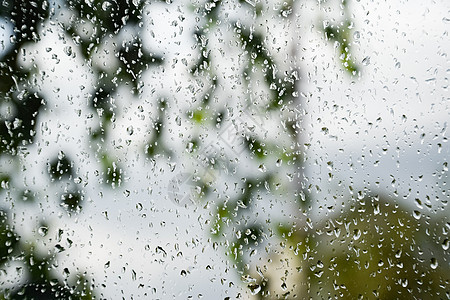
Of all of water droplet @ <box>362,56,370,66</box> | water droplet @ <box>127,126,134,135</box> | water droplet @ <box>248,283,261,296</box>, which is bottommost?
water droplet @ <box>248,283,261,296</box>

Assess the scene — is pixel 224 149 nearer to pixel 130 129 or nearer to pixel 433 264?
pixel 130 129

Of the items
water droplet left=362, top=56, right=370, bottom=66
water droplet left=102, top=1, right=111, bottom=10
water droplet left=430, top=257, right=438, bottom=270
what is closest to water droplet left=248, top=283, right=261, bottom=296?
water droplet left=430, top=257, right=438, bottom=270

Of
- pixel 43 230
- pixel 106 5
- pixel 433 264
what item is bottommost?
pixel 43 230

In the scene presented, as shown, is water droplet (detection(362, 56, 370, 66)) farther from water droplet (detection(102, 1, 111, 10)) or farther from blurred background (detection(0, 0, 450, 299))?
water droplet (detection(102, 1, 111, 10))

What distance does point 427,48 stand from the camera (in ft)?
2.34

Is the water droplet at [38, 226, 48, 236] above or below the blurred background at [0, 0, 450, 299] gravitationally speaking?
below

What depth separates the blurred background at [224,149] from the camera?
0.71 m

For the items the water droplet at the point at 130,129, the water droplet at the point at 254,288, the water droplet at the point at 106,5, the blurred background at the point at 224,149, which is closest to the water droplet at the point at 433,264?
the blurred background at the point at 224,149

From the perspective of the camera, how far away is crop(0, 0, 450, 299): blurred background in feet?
2.33

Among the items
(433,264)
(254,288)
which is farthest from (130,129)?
(433,264)

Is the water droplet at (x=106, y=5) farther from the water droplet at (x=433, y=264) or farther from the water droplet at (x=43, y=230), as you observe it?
the water droplet at (x=433, y=264)

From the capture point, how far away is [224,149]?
757 mm

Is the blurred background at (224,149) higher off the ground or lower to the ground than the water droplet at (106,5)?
lower

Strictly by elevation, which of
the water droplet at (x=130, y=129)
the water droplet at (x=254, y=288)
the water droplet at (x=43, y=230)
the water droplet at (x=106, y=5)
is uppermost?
the water droplet at (x=106, y=5)
